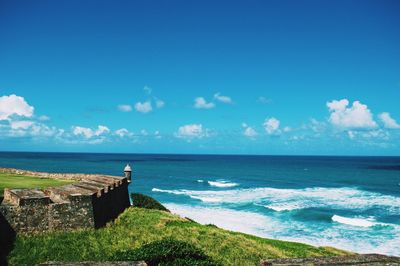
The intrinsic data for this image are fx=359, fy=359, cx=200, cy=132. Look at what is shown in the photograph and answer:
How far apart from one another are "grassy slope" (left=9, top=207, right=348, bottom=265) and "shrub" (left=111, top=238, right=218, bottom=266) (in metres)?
3.03

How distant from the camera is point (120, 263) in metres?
5.96

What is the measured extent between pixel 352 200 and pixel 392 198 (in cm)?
732

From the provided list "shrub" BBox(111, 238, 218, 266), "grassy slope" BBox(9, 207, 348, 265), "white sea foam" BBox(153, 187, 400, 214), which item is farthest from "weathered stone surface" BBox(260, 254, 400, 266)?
"white sea foam" BBox(153, 187, 400, 214)

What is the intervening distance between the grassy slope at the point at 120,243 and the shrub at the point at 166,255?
9.94ft

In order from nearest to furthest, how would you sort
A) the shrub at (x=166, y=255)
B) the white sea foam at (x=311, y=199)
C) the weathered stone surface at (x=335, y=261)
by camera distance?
the weathered stone surface at (x=335, y=261) < the shrub at (x=166, y=255) < the white sea foam at (x=311, y=199)

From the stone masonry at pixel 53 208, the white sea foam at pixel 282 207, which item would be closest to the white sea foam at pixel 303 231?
the white sea foam at pixel 282 207

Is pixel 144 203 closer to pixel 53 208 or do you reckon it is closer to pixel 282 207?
pixel 53 208

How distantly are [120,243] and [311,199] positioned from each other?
43.2m

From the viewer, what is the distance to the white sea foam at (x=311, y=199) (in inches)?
1832

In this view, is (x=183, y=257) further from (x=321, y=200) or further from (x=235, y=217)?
(x=321, y=200)

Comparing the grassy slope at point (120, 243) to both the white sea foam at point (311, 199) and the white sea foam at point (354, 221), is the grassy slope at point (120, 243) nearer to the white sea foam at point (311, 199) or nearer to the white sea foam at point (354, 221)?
the white sea foam at point (354, 221)

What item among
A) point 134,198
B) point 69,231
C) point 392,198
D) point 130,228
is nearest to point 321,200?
point 392,198

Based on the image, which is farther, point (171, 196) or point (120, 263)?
point (171, 196)

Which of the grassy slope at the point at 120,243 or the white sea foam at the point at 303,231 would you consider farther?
the white sea foam at the point at 303,231
